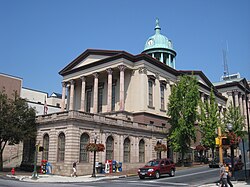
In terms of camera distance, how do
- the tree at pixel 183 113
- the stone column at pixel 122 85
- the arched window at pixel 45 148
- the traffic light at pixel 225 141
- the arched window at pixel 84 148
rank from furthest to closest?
the stone column at pixel 122 85, the tree at pixel 183 113, the arched window at pixel 45 148, the arched window at pixel 84 148, the traffic light at pixel 225 141

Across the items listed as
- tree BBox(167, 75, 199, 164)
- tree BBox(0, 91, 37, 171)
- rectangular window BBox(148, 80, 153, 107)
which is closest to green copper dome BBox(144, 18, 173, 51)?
rectangular window BBox(148, 80, 153, 107)

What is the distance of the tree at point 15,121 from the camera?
117 feet

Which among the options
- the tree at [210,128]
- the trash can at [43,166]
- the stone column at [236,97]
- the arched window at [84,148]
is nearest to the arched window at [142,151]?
the arched window at [84,148]

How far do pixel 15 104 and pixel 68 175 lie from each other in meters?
12.8

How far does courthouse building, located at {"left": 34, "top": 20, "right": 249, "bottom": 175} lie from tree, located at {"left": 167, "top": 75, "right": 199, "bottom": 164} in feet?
10.3

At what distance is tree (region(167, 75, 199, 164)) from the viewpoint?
44656mm

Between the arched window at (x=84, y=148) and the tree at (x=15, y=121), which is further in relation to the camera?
the tree at (x=15, y=121)

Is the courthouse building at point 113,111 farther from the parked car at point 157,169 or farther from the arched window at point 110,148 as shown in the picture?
the parked car at point 157,169

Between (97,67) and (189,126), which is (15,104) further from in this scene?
(189,126)

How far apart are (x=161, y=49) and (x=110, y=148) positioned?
45.7 metres

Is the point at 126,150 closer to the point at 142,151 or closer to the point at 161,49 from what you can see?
the point at 142,151

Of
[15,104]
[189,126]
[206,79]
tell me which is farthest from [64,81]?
[206,79]

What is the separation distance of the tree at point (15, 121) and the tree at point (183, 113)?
21.4 metres

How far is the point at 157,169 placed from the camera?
91.9ft
